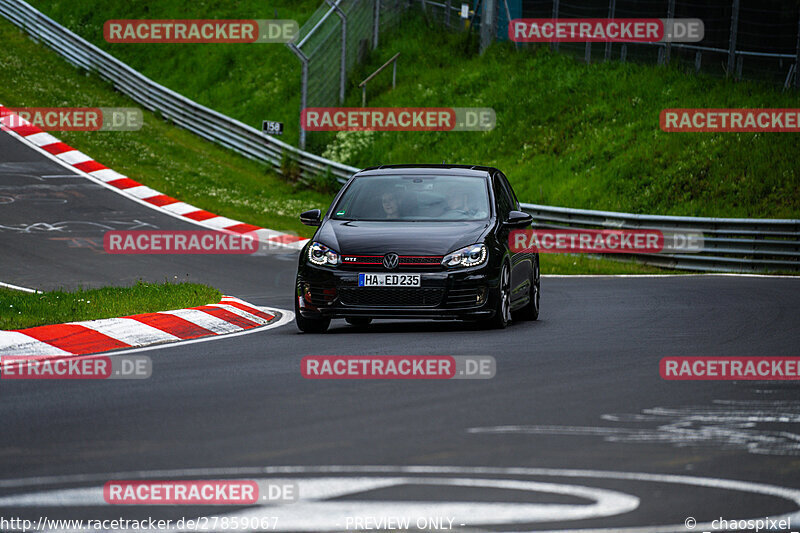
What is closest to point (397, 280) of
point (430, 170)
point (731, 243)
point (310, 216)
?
point (310, 216)

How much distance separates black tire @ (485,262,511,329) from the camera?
12.2m

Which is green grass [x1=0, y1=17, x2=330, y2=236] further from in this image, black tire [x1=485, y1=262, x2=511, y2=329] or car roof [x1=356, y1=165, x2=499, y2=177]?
black tire [x1=485, y1=262, x2=511, y2=329]

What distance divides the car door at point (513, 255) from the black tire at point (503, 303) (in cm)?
21

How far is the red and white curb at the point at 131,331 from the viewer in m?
10.3

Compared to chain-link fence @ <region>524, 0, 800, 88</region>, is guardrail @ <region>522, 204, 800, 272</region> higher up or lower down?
lower down

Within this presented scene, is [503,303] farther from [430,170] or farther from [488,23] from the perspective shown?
[488,23]

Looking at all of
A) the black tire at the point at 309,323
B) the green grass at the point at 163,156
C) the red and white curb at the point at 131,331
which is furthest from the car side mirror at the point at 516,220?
the green grass at the point at 163,156

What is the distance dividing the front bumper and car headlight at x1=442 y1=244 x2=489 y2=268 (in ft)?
0.26

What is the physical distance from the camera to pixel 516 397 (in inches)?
313

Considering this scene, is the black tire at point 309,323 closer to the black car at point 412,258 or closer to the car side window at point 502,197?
the black car at point 412,258

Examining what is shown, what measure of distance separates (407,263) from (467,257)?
579 mm

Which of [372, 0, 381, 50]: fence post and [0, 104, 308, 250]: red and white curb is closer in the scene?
[0, 104, 308, 250]: red and white curb

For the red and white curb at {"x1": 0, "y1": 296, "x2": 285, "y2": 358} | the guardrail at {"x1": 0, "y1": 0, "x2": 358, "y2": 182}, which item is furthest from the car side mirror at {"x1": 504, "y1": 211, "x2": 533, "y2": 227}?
the guardrail at {"x1": 0, "y1": 0, "x2": 358, "y2": 182}

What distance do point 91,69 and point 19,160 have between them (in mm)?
11031
